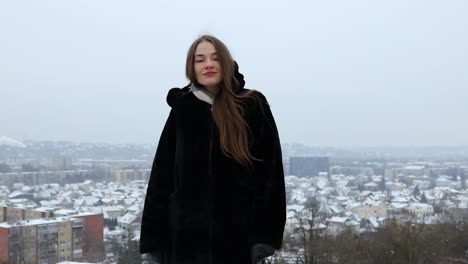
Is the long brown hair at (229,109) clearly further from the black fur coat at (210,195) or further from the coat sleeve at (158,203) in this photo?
the coat sleeve at (158,203)

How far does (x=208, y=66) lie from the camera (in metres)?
1.41

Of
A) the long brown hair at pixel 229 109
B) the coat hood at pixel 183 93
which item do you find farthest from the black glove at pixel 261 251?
the coat hood at pixel 183 93

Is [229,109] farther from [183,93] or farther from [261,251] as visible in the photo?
[261,251]

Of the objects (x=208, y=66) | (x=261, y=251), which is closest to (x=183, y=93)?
(x=208, y=66)

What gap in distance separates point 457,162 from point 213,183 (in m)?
42.4

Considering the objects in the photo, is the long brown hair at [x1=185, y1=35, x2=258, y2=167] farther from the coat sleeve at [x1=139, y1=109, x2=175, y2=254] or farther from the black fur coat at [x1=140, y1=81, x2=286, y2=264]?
the coat sleeve at [x1=139, y1=109, x2=175, y2=254]

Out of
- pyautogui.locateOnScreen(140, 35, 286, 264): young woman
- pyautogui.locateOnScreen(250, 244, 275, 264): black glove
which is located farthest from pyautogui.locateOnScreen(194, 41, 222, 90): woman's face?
pyautogui.locateOnScreen(250, 244, 275, 264): black glove

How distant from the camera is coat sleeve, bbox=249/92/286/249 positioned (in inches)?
52.2

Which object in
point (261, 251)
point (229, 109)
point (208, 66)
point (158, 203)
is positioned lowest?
point (261, 251)

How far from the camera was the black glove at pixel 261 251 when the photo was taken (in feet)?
4.29

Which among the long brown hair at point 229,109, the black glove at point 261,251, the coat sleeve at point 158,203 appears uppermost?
the long brown hair at point 229,109

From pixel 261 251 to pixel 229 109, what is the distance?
0.40 meters

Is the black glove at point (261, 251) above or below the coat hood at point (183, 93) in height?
below

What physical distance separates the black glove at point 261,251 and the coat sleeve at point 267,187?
0.01m
